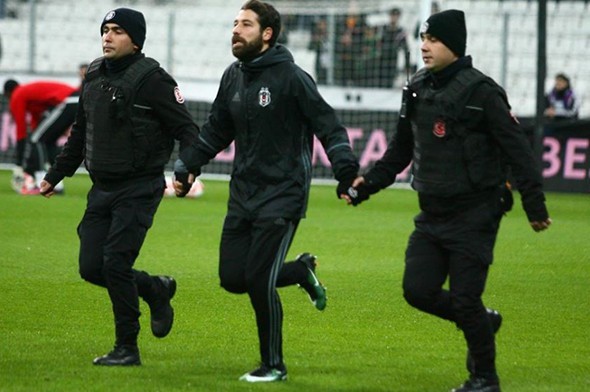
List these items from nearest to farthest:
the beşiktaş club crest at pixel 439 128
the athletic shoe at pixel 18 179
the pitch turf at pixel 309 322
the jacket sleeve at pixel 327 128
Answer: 1. the beşiktaş club crest at pixel 439 128
2. the jacket sleeve at pixel 327 128
3. the pitch turf at pixel 309 322
4. the athletic shoe at pixel 18 179

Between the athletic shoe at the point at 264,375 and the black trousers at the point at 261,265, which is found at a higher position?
the black trousers at the point at 261,265

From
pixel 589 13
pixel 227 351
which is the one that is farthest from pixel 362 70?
pixel 227 351

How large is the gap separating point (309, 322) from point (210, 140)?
87.0 inches

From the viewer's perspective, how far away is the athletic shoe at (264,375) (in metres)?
7.13

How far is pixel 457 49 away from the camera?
6.88m

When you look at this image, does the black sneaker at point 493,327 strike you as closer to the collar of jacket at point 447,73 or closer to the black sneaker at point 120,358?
the collar of jacket at point 447,73

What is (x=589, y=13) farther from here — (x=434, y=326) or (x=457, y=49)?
(x=457, y=49)

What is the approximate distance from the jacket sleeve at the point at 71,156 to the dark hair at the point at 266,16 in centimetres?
142

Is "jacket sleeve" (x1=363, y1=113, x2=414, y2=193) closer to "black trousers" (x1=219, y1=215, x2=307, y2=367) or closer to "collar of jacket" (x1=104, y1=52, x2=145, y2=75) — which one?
"black trousers" (x1=219, y1=215, x2=307, y2=367)

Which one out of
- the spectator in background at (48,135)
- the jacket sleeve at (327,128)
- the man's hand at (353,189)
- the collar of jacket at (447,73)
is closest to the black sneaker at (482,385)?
the man's hand at (353,189)

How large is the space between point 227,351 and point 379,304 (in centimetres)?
233

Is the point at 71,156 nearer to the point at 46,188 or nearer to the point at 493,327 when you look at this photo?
the point at 46,188

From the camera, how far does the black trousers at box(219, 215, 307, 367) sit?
709cm

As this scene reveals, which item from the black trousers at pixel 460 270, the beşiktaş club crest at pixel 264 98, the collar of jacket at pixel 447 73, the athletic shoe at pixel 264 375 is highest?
the collar of jacket at pixel 447 73
